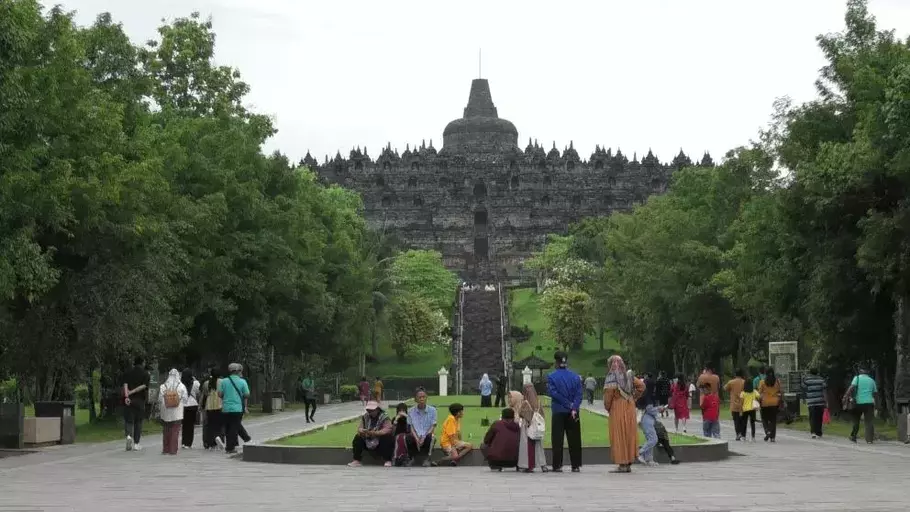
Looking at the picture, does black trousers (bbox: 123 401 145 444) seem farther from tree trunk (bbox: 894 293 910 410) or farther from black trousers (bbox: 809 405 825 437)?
tree trunk (bbox: 894 293 910 410)

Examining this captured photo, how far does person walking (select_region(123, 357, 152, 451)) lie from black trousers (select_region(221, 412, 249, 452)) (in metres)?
1.52

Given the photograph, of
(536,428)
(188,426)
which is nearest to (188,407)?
(188,426)

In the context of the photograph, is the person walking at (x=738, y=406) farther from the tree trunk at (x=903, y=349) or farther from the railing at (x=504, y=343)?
the railing at (x=504, y=343)

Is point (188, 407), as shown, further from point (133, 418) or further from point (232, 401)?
point (232, 401)

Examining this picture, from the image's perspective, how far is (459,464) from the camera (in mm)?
22000

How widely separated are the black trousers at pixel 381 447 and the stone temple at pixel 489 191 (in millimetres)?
116758

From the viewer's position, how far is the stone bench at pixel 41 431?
27.0m

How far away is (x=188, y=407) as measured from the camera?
88.9 ft

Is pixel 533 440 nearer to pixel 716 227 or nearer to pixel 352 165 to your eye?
pixel 716 227

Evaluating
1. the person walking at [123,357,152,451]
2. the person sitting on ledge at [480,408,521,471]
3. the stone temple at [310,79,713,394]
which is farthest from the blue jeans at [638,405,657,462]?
the stone temple at [310,79,713,394]

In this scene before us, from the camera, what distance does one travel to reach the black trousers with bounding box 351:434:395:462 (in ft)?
71.6

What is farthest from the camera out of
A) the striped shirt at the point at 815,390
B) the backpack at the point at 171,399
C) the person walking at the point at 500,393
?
the person walking at the point at 500,393

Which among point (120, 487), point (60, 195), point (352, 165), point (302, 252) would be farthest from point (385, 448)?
point (352, 165)

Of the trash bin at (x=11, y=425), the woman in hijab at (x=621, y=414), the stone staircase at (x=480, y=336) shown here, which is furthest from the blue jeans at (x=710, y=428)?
the stone staircase at (x=480, y=336)
